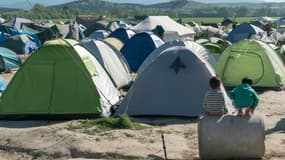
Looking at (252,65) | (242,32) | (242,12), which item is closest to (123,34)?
(242,32)

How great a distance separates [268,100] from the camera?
1414 cm

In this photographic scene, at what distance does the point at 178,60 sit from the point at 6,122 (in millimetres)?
3880

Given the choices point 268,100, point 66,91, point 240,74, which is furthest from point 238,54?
point 66,91

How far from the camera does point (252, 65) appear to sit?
15703mm

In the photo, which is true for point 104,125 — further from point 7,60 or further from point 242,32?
point 242,32

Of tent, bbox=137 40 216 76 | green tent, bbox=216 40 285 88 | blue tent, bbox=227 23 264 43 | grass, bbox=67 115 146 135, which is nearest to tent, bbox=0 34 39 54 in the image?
tent, bbox=137 40 216 76

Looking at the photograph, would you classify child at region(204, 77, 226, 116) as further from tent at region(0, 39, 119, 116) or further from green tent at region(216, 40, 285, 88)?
green tent at region(216, 40, 285, 88)

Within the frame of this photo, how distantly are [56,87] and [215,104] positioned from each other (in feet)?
13.5

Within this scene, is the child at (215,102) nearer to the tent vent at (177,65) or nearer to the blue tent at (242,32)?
the tent vent at (177,65)

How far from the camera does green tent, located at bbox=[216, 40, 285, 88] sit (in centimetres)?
1554

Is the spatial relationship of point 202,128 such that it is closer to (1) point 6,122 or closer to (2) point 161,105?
(2) point 161,105

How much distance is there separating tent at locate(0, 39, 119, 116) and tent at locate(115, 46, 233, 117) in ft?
2.19

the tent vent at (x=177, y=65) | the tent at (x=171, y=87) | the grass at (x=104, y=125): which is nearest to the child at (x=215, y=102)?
the grass at (x=104, y=125)

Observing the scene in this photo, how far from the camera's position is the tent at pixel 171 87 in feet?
38.9
